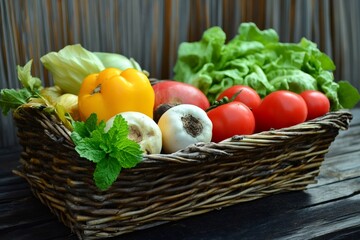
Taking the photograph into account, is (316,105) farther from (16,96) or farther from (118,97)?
(16,96)

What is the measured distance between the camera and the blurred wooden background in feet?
4.58

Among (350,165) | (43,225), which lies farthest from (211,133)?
(350,165)

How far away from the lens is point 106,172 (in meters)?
0.85

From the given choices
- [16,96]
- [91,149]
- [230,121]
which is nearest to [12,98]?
[16,96]

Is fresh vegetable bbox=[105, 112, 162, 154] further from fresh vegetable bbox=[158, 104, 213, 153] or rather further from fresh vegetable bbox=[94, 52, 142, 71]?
fresh vegetable bbox=[94, 52, 142, 71]

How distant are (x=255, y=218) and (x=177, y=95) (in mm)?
327

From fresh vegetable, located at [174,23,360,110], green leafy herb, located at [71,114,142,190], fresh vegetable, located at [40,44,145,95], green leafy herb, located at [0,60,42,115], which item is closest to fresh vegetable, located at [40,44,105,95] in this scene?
fresh vegetable, located at [40,44,145,95]

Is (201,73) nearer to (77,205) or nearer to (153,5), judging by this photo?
(153,5)

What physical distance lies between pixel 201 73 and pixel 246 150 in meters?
0.50

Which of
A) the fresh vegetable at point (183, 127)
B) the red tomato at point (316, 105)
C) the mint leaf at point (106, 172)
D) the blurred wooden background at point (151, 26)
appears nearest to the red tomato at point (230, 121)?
the fresh vegetable at point (183, 127)

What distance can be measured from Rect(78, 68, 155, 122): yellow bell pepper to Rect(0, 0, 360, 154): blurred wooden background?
1.31ft

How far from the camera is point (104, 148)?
86 centimetres

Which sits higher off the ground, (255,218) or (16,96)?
(16,96)

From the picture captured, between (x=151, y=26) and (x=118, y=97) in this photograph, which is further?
(x=151, y=26)
